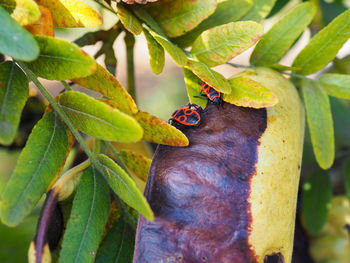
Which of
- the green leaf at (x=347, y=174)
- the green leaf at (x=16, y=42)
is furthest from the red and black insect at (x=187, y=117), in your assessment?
Answer: the green leaf at (x=347, y=174)

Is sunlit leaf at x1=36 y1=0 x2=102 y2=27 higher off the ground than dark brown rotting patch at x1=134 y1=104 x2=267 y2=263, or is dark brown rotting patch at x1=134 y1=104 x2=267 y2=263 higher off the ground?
sunlit leaf at x1=36 y1=0 x2=102 y2=27

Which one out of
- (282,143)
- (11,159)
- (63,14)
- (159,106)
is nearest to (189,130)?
(282,143)

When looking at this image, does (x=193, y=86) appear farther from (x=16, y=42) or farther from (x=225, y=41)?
(x=16, y=42)

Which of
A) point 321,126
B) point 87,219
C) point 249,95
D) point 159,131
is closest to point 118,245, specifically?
point 87,219

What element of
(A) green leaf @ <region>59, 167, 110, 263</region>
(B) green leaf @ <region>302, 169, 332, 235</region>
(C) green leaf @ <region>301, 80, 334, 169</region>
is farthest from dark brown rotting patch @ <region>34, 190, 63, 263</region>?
(B) green leaf @ <region>302, 169, 332, 235</region>

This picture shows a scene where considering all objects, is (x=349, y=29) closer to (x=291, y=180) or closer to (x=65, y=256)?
(x=291, y=180)

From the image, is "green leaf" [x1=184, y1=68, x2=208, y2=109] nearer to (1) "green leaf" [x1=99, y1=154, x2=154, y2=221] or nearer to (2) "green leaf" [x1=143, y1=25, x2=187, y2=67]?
(2) "green leaf" [x1=143, y1=25, x2=187, y2=67]
